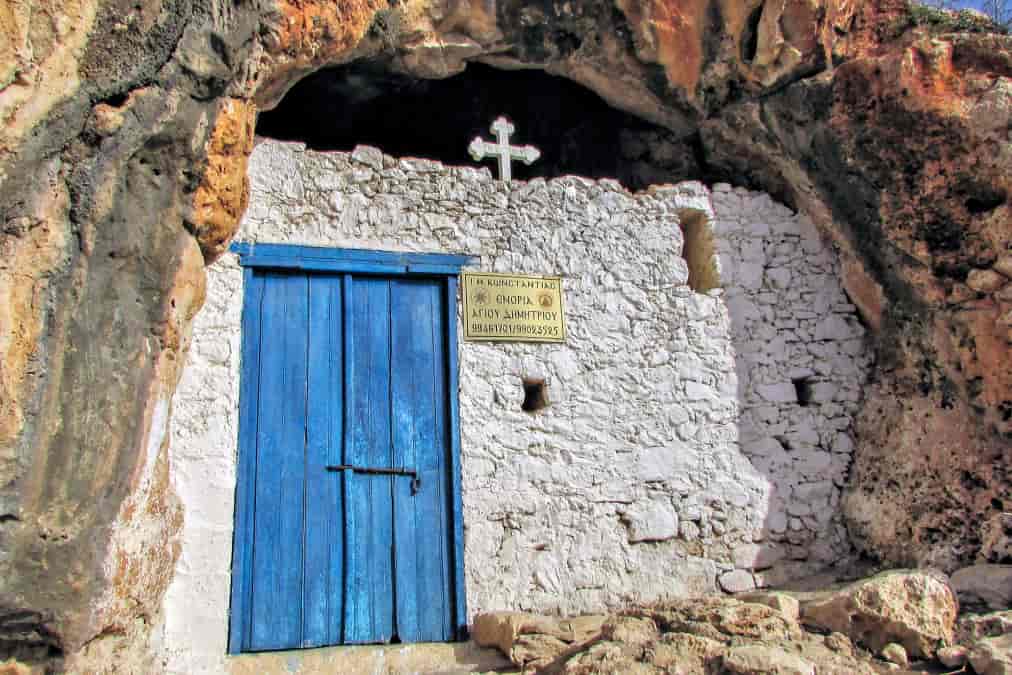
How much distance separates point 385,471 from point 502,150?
7.73ft

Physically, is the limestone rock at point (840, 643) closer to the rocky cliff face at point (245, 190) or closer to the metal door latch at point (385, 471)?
the rocky cliff face at point (245, 190)

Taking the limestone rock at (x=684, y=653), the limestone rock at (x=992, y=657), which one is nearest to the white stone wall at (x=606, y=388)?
the limestone rock at (x=684, y=653)

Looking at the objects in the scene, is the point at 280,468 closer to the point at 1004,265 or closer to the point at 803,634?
the point at 803,634

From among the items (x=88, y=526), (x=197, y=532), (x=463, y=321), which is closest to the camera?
(x=88, y=526)

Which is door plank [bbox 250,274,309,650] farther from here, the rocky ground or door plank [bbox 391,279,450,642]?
the rocky ground

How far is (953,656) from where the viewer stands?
4508mm

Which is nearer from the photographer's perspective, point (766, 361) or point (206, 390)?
point (206, 390)

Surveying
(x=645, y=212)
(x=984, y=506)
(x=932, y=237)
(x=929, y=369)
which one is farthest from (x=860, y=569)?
(x=645, y=212)

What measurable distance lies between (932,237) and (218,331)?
14.6 ft

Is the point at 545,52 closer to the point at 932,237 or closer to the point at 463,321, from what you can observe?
the point at 463,321

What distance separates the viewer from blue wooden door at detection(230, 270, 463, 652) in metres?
5.39

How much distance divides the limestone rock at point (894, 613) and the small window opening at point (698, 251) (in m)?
2.49

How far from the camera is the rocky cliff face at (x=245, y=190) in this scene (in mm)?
4090

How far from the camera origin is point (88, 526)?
4.22 metres
